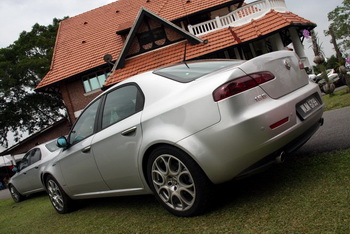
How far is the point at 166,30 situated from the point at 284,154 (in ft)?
50.2

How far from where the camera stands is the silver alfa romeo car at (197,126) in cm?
235

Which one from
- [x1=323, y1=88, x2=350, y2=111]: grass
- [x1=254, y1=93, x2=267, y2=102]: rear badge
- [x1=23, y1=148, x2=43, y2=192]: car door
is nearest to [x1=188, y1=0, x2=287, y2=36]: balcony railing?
[x1=323, y1=88, x2=350, y2=111]: grass

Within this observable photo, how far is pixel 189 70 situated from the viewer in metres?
3.10

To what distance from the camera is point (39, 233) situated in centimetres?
376

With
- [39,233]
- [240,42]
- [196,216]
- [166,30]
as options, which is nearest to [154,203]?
[196,216]

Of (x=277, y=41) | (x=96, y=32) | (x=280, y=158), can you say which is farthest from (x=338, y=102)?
(x=96, y=32)

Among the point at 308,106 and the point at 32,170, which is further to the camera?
the point at 32,170

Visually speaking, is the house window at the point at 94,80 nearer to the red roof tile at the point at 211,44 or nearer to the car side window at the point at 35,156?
the red roof tile at the point at 211,44

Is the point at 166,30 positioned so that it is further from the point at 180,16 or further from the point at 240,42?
the point at 240,42

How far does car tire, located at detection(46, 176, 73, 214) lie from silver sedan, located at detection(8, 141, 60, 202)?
5.30ft

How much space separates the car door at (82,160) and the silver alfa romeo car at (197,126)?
49 mm

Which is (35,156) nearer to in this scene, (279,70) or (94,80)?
(279,70)

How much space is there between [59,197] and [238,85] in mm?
3454

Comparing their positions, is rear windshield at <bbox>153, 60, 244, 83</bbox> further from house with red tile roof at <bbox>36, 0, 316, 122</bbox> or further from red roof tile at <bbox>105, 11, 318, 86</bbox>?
red roof tile at <bbox>105, 11, 318, 86</bbox>
